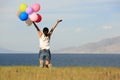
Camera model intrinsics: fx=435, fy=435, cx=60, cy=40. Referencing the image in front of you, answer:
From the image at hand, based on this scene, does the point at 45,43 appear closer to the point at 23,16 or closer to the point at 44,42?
the point at 44,42

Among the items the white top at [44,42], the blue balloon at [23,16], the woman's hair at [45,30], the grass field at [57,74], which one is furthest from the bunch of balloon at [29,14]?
the grass field at [57,74]

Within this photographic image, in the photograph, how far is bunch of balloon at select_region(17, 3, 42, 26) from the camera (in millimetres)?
16453

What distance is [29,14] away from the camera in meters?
16.7

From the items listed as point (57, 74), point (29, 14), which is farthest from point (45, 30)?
point (57, 74)

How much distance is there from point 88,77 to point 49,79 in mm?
1220

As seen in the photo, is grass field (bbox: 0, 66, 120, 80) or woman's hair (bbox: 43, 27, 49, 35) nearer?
grass field (bbox: 0, 66, 120, 80)

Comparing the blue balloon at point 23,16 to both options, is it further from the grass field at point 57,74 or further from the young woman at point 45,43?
the grass field at point 57,74

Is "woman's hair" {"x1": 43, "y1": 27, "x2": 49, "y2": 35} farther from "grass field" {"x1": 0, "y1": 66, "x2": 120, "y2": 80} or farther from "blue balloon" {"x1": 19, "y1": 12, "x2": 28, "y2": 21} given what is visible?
"grass field" {"x1": 0, "y1": 66, "x2": 120, "y2": 80}

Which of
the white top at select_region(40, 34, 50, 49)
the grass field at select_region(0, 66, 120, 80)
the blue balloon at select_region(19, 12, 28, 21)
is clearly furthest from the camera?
the white top at select_region(40, 34, 50, 49)

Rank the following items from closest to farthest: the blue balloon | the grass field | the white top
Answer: the grass field < the blue balloon < the white top

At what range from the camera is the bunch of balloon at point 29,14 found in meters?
16.5

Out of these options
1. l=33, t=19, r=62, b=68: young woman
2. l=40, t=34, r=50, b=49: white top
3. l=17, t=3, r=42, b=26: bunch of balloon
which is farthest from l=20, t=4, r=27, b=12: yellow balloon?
l=40, t=34, r=50, b=49: white top

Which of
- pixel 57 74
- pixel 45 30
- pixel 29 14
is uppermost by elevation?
pixel 29 14

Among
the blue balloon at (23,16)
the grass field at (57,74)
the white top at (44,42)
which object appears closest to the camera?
the grass field at (57,74)
